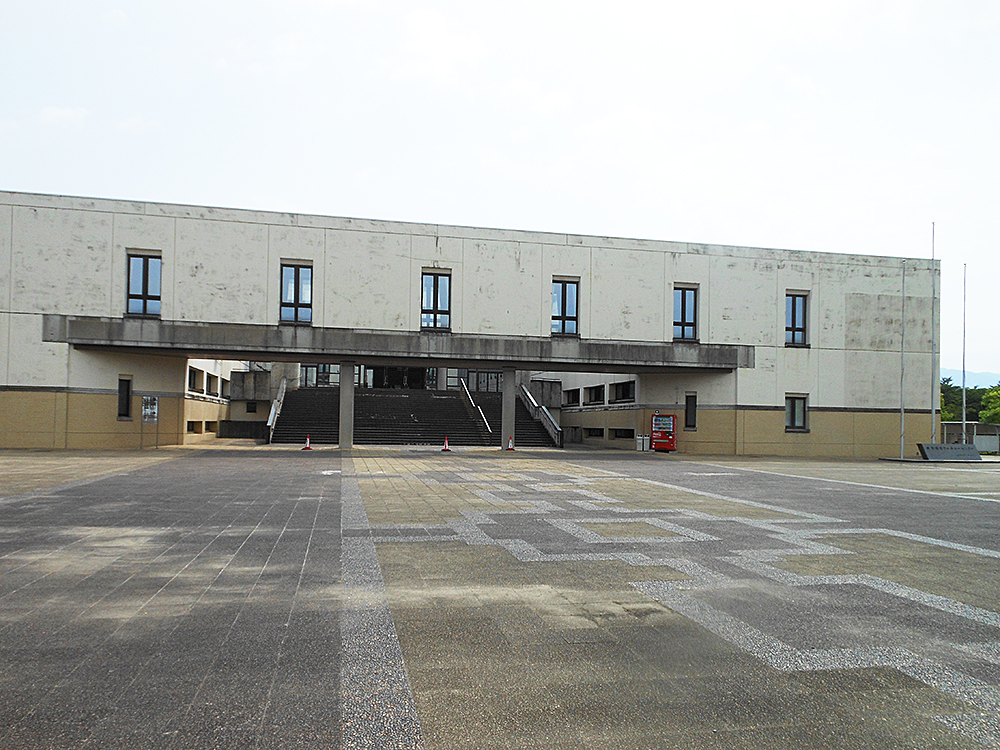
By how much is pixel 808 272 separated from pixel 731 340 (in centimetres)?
470

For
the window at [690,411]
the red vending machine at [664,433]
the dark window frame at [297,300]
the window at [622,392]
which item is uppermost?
the dark window frame at [297,300]

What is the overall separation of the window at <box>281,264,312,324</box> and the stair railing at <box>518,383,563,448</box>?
49.0 ft

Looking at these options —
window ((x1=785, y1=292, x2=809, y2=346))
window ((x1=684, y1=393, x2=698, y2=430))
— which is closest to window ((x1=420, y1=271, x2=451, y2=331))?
window ((x1=684, y1=393, x2=698, y2=430))

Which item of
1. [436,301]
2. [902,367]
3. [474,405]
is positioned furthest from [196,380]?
[902,367]

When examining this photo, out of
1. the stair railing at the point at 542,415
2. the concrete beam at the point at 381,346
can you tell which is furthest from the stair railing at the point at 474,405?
the concrete beam at the point at 381,346

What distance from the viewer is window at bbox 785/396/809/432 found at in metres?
31.9

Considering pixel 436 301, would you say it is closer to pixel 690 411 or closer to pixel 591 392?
pixel 690 411

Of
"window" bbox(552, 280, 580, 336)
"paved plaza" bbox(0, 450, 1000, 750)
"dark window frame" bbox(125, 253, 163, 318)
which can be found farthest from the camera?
"window" bbox(552, 280, 580, 336)

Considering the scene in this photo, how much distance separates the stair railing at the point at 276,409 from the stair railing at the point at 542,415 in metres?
13.6

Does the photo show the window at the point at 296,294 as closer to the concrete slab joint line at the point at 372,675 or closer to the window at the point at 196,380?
the window at the point at 196,380

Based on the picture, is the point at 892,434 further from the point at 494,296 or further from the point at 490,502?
the point at 490,502

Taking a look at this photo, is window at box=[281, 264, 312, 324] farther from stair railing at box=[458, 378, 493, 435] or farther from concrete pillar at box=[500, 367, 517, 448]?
stair railing at box=[458, 378, 493, 435]

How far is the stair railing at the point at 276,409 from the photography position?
34.8 m

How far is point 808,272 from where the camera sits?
32.0 metres
